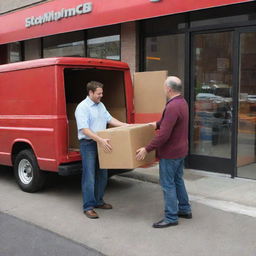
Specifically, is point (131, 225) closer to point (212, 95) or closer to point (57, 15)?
point (212, 95)

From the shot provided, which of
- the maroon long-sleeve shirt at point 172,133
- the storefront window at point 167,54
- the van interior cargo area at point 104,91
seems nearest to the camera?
the maroon long-sleeve shirt at point 172,133

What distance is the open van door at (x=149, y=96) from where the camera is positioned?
6406 mm

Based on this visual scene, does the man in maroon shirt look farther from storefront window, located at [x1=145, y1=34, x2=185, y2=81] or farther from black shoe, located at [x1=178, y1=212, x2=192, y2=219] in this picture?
storefront window, located at [x1=145, y1=34, x2=185, y2=81]

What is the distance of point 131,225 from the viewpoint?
5.13m

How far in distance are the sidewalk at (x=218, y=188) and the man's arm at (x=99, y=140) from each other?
1.87 m

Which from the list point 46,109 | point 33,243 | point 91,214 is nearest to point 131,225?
point 91,214

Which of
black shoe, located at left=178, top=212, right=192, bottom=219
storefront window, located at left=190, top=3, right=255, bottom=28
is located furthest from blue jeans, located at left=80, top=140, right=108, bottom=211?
storefront window, located at left=190, top=3, right=255, bottom=28

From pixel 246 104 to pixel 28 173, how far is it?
4.15m

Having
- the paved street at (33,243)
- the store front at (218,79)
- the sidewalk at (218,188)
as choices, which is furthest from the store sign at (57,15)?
the paved street at (33,243)

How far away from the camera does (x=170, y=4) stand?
24.9 feet

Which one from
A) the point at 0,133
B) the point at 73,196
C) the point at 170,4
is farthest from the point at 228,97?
the point at 0,133

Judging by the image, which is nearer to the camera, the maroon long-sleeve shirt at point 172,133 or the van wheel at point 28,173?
the maroon long-sleeve shirt at point 172,133

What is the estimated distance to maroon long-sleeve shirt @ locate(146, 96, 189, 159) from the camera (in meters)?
4.81

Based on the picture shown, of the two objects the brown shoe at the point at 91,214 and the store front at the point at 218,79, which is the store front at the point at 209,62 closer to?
the store front at the point at 218,79
